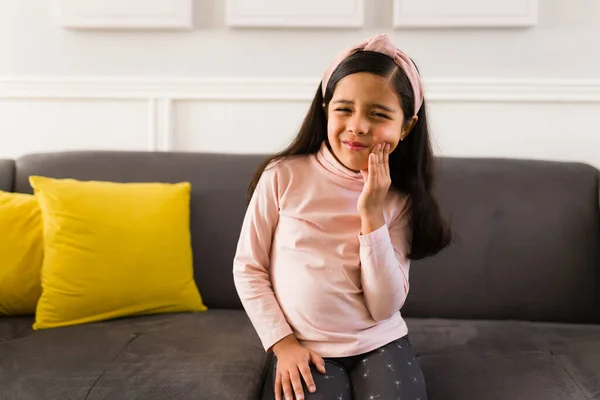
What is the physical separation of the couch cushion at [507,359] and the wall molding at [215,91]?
793 mm

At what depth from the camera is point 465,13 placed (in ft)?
7.07

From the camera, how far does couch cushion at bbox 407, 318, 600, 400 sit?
Result: 1.39m

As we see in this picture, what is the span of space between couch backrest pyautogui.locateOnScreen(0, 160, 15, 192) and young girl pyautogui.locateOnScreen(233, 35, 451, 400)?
3.15 ft

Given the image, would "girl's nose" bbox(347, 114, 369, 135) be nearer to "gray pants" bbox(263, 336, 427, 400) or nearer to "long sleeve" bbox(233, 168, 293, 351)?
"long sleeve" bbox(233, 168, 293, 351)

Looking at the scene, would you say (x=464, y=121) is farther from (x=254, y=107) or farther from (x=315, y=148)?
(x=315, y=148)

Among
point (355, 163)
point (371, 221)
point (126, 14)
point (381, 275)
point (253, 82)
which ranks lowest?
point (381, 275)

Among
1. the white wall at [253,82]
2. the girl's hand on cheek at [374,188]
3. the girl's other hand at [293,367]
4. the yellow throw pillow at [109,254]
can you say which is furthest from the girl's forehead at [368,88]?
the white wall at [253,82]

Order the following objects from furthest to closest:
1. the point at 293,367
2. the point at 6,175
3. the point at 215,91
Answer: the point at 215,91 < the point at 6,175 < the point at 293,367

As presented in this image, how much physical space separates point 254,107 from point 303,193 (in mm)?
897

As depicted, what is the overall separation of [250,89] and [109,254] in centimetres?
80

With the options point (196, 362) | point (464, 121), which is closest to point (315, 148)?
point (196, 362)

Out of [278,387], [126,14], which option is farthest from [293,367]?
[126,14]

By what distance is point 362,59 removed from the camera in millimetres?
1359

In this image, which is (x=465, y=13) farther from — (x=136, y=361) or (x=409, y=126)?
(x=136, y=361)
